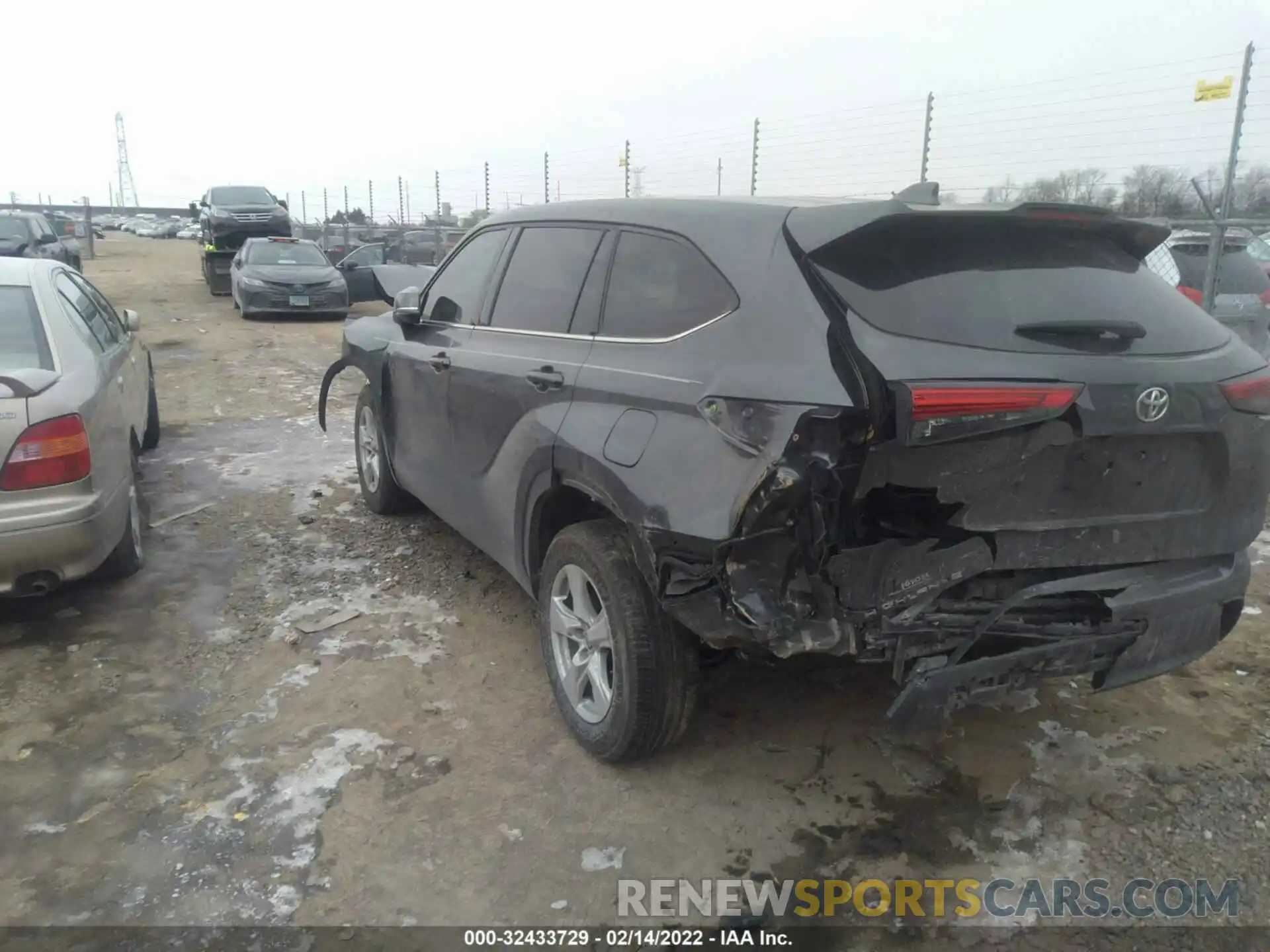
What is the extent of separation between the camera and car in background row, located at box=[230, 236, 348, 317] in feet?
48.9

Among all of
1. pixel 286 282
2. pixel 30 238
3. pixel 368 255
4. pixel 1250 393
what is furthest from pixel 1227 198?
pixel 30 238

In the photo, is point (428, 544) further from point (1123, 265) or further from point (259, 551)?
point (1123, 265)

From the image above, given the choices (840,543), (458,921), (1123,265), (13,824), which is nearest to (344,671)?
(13,824)

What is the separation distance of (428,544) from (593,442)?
8.35 feet

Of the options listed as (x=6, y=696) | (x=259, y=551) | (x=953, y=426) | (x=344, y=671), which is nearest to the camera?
(x=953, y=426)

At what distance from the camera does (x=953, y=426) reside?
2.45m

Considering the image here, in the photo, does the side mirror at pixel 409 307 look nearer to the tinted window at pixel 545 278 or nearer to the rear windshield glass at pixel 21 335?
the tinted window at pixel 545 278

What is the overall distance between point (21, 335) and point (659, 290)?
305 centimetres

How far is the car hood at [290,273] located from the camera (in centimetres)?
1502

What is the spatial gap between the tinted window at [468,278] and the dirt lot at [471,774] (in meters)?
1.40

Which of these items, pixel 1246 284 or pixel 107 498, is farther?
pixel 1246 284

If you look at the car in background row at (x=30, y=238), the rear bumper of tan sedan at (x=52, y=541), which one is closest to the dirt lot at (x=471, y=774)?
the rear bumper of tan sedan at (x=52, y=541)

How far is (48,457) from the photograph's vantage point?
3.77 m

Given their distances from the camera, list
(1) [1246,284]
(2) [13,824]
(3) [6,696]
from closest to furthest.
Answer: (2) [13,824]
(3) [6,696]
(1) [1246,284]
